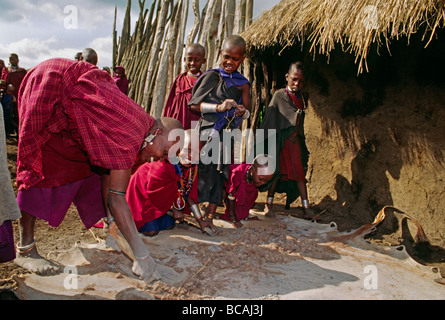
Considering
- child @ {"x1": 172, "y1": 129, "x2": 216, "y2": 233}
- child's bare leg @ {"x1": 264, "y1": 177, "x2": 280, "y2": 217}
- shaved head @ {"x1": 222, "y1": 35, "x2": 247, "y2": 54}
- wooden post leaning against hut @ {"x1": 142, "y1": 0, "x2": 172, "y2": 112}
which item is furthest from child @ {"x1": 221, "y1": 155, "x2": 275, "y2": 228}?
wooden post leaning against hut @ {"x1": 142, "y1": 0, "x2": 172, "y2": 112}

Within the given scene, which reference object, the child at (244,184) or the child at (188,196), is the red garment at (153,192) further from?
the child at (244,184)

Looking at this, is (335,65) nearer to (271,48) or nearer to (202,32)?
(271,48)

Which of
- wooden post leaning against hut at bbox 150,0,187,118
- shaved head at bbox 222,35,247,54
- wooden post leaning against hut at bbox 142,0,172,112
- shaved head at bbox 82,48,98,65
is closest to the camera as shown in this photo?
shaved head at bbox 222,35,247,54

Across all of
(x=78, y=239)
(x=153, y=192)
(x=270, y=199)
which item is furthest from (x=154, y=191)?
(x=270, y=199)

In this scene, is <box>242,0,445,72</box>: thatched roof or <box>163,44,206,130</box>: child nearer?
<box>242,0,445,72</box>: thatched roof

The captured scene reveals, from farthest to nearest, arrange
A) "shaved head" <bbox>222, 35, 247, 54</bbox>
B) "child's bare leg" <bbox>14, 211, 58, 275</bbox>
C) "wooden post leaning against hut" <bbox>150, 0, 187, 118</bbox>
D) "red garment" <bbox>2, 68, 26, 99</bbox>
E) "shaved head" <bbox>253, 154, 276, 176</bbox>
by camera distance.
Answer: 1. "red garment" <bbox>2, 68, 26, 99</bbox>
2. "wooden post leaning against hut" <bbox>150, 0, 187, 118</bbox>
3. "shaved head" <bbox>253, 154, 276, 176</bbox>
4. "shaved head" <bbox>222, 35, 247, 54</bbox>
5. "child's bare leg" <bbox>14, 211, 58, 275</bbox>

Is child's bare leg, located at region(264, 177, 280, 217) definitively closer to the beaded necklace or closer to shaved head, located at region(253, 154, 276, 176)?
shaved head, located at region(253, 154, 276, 176)

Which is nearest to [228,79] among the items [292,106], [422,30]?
[292,106]

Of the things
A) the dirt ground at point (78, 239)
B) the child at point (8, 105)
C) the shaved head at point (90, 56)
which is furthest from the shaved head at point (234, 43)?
the child at point (8, 105)

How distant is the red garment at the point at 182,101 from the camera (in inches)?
149

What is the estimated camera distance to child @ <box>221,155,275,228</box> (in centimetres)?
345

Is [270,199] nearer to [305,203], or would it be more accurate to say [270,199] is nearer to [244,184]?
[305,203]

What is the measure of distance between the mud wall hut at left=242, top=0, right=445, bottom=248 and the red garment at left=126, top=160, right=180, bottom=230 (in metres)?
1.82
